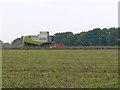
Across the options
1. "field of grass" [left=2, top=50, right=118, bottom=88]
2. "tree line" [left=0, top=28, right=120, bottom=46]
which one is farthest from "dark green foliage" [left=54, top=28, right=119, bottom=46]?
"field of grass" [left=2, top=50, right=118, bottom=88]

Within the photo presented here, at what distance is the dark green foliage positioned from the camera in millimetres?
116662

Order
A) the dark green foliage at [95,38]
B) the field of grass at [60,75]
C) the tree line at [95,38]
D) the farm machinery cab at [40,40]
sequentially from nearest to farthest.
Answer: the field of grass at [60,75] < the farm machinery cab at [40,40] < the tree line at [95,38] < the dark green foliage at [95,38]

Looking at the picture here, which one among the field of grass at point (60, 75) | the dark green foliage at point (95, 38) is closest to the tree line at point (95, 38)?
the dark green foliage at point (95, 38)

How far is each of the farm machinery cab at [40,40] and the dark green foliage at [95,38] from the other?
13.9 metres

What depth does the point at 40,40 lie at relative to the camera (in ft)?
379

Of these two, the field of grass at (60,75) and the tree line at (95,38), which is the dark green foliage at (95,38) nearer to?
the tree line at (95,38)

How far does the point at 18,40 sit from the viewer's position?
5443 inches

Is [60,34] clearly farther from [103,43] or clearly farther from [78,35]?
[103,43]

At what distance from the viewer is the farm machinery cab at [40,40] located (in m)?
113

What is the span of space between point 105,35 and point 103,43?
10.0 ft

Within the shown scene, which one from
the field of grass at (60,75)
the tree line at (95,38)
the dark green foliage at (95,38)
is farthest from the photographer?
the dark green foliage at (95,38)

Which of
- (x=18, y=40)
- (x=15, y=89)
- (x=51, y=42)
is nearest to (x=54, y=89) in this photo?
(x=15, y=89)

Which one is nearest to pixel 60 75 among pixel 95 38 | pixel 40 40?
pixel 40 40

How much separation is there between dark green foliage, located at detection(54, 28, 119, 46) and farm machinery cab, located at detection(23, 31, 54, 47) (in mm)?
13871
